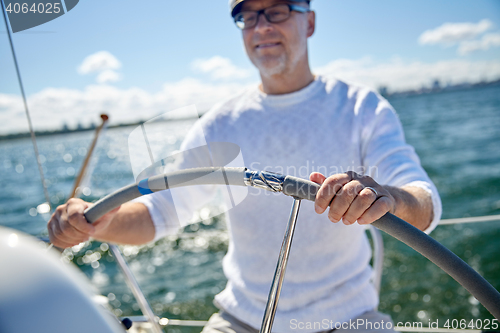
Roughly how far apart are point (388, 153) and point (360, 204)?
55 cm

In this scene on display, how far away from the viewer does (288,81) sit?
59.3 inches

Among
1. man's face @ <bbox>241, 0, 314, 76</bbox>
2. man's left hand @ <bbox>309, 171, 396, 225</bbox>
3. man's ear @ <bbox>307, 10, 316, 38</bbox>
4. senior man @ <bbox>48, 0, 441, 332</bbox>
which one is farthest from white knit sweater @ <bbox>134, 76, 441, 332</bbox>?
man's left hand @ <bbox>309, 171, 396, 225</bbox>

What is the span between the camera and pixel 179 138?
109 cm

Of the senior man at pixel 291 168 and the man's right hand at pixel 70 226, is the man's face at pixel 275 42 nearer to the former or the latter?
the senior man at pixel 291 168

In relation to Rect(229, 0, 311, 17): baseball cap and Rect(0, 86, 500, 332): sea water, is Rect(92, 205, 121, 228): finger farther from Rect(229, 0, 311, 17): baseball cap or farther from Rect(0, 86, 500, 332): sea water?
Rect(229, 0, 311, 17): baseball cap

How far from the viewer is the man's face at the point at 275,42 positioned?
1.46 meters

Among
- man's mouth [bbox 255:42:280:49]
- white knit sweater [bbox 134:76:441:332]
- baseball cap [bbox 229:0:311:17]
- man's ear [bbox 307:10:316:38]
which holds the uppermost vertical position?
baseball cap [bbox 229:0:311:17]

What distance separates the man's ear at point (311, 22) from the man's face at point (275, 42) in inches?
2.7

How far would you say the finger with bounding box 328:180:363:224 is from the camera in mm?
725

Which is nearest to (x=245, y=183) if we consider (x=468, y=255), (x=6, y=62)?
(x=6, y=62)

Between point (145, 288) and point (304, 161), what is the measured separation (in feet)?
18.2

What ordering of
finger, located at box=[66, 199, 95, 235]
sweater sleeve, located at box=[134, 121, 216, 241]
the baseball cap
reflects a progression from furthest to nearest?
1. the baseball cap
2. sweater sleeve, located at box=[134, 121, 216, 241]
3. finger, located at box=[66, 199, 95, 235]

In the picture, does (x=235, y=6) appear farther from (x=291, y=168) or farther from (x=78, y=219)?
(x=78, y=219)

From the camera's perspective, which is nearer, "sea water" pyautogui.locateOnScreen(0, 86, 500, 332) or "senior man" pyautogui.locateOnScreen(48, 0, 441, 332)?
"senior man" pyautogui.locateOnScreen(48, 0, 441, 332)
